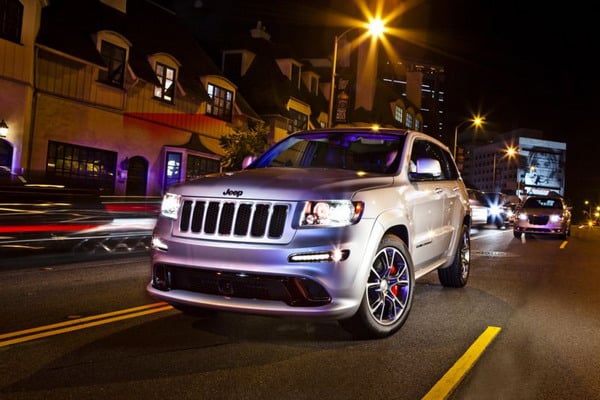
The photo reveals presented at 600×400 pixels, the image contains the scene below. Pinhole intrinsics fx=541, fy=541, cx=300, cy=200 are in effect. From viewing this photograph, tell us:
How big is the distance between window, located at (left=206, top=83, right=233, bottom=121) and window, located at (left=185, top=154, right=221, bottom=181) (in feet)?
7.27

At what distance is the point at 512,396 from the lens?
3436 millimetres

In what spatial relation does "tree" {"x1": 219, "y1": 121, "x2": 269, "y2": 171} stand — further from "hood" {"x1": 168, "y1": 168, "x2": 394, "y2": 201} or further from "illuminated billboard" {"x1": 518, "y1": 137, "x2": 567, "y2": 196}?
"illuminated billboard" {"x1": 518, "y1": 137, "x2": 567, "y2": 196}

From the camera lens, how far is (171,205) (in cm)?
457

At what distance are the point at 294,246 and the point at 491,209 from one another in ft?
73.4

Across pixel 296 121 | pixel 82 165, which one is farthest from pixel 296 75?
pixel 82 165

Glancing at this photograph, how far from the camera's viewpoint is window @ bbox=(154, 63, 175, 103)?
22.3 meters

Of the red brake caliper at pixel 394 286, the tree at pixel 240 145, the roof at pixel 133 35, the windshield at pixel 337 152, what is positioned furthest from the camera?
the tree at pixel 240 145

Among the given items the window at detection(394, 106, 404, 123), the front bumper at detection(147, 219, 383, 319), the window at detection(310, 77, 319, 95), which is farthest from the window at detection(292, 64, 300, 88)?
the front bumper at detection(147, 219, 383, 319)

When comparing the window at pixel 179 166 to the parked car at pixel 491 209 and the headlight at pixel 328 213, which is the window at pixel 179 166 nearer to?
the parked car at pixel 491 209

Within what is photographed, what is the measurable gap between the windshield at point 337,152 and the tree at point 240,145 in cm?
1662

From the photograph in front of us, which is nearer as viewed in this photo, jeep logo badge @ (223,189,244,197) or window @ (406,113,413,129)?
jeep logo badge @ (223,189,244,197)

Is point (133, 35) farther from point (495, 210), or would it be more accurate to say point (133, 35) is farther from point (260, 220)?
point (260, 220)

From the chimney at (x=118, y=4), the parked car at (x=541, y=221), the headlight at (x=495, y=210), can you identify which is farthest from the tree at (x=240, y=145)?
the parked car at (x=541, y=221)

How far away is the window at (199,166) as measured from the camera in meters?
23.9
